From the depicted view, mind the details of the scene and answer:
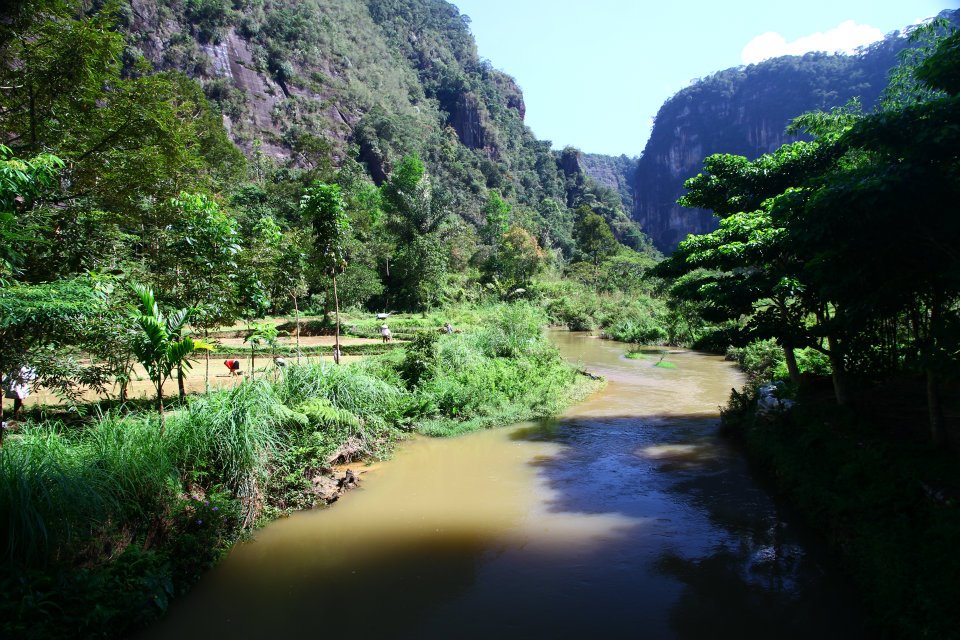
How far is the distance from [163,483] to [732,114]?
138 meters

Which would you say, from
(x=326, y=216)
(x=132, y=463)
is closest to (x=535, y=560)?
(x=132, y=463)

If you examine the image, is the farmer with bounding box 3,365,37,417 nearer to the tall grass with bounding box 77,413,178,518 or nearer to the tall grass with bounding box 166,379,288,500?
the tall grass with bounding box 77,413,178,518

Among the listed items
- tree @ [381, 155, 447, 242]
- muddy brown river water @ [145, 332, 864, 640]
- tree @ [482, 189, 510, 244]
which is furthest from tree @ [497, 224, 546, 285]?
muddy brown river water @ [145, 332, 864, 640]

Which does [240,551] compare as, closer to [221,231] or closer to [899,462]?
[221,231]

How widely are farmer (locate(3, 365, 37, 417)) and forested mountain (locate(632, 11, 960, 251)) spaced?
105601mm

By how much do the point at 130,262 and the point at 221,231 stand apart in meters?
1.86

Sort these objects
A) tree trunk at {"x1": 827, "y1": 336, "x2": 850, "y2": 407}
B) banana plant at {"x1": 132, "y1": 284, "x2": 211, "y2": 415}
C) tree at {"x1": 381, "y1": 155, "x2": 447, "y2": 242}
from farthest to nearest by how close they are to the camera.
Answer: tree at {"x1": 381, "y1": 155, "x2": 447, "y2": 242}
tree trunk at {"x1": 827, "y1": 336, "x2": 850, "y2": 407}
banana plant at {"x1": 132, "y1": 284, "x2": 211, "y2": 415}

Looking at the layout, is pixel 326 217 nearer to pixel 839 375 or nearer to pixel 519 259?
pixel 839 375

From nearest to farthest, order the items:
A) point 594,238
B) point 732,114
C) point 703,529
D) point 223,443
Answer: point 223,443
point 703,529
point 594,238
point 732,114

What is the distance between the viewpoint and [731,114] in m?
117

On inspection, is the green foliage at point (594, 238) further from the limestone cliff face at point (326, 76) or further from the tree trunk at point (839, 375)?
the tree trunk at point (839, 375)

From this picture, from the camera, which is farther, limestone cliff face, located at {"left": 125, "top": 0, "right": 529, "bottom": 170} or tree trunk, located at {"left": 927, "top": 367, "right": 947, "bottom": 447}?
limestone cliff face, located at {"left": 125, "top": 0, "right": 529, "bottom": 170}

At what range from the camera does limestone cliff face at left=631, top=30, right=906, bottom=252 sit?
91875mm

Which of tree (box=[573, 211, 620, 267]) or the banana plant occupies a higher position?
tree (box=[573, 211, 620, 267])
